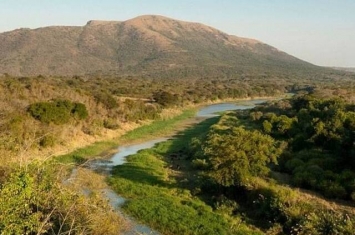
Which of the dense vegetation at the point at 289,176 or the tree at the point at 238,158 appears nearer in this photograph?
the dense vegetation at the point at 289,176

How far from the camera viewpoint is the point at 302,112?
5019cm

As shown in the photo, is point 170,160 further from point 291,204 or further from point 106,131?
point 291,204

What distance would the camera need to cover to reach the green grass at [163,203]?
23594 millimetres

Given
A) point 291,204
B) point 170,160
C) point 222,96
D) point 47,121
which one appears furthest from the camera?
point 222,96

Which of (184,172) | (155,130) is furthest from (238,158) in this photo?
(155,130)

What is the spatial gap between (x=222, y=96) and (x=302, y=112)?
66481mm

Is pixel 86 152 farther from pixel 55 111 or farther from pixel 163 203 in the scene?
pixel 163 203

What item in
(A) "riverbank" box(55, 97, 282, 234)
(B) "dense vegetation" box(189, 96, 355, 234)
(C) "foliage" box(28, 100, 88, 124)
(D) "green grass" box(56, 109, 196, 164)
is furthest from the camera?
(C) "foliage" box(28, 100, 88, 124)

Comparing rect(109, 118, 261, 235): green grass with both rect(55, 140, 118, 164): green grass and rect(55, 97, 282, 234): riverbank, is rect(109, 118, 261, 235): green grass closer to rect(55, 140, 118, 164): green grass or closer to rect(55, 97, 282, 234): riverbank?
rect(55, 97, 282, 234): riverbank

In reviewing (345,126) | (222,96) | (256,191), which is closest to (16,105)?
(256,191)

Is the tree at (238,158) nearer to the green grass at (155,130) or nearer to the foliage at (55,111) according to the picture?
the foliage at (55,111)

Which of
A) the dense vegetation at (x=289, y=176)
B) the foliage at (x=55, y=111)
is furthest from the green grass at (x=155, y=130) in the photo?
the dense vegetation at (x=289, y=176)

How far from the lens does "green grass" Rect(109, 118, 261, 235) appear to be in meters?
23.6

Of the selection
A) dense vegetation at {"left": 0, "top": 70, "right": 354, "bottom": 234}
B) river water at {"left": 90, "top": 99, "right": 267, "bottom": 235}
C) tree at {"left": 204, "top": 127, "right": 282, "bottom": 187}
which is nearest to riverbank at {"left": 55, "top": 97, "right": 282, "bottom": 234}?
dense vegetation at {"left": 0, "top": 70, "right": 354, "bottom": 234}
